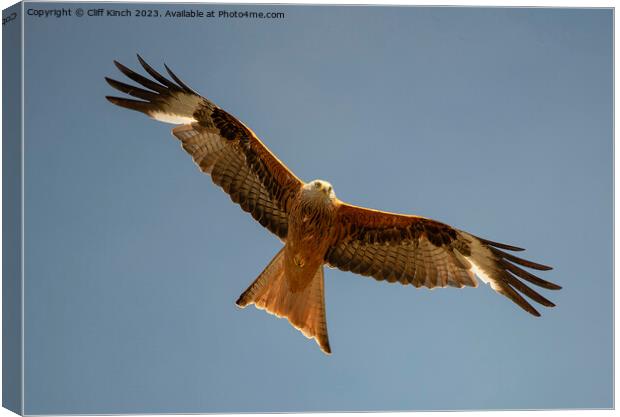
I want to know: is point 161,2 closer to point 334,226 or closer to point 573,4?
point 334,226

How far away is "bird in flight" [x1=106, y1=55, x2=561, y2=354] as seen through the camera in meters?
5.98

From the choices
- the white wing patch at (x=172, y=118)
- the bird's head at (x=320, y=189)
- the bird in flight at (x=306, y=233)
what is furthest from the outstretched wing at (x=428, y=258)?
the white wing patch at (x=172, y=118)

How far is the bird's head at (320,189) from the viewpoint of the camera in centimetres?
586

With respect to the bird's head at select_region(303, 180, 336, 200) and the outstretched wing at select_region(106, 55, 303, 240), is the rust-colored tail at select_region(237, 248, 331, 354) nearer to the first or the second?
the outstretched wing at select_region(106, 55, 303, 240)

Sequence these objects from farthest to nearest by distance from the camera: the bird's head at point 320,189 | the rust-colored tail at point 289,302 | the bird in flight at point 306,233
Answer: the rust-colored tail at point 289,302
the bird in flight at point 306,233
the bird's head at point 320,189

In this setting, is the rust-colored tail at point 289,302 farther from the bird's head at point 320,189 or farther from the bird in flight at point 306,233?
the bird's head at point 320,189

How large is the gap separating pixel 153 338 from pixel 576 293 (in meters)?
2.64

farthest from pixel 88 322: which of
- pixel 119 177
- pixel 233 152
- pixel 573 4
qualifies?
pixel 573 4

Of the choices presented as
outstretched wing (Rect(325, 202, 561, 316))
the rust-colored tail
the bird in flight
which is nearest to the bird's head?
the bird in flight

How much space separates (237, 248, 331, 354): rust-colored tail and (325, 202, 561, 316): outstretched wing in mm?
296

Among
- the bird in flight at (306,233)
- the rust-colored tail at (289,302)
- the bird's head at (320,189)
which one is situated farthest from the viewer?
the rust-colored tail at (289,302)

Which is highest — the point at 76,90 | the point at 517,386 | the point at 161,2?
the point at 161,2

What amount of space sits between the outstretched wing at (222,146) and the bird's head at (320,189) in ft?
0.26

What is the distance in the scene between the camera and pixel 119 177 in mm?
5945
